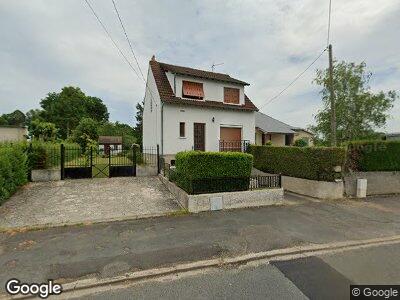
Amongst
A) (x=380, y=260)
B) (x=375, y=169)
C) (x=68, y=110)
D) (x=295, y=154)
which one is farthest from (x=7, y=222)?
(x=68, y=110)

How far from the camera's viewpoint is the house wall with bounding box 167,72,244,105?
16.3m

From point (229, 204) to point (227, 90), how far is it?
11.2m

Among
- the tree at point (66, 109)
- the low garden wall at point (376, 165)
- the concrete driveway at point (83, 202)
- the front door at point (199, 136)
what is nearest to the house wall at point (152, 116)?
the front door at point (199, 136)

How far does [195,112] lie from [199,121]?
67cm

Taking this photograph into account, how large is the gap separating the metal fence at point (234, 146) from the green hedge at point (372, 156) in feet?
22.5

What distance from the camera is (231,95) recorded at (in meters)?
18.2

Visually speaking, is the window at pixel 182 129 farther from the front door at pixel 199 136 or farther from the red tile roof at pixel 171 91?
the red tile roof at pixel 171 91

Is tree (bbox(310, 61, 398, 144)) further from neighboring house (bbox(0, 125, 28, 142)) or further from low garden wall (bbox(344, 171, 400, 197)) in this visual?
neighboring house (bbox(0, 125, 28, 142))

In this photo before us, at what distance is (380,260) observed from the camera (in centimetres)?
509

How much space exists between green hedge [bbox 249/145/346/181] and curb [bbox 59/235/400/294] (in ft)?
16.3

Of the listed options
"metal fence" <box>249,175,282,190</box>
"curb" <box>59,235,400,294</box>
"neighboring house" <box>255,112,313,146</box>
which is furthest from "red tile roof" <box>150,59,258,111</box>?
"curb" <box>59,235,400,294</box>

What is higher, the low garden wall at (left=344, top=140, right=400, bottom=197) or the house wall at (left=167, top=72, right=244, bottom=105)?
the house wall at (left=167, top=72, right=244, bottom=105)

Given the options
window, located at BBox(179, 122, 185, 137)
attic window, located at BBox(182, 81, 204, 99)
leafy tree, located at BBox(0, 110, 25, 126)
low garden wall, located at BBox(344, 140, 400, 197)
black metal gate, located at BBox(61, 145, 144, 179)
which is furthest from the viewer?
leafy tree, located at BBox(0, 110, 25, 126)

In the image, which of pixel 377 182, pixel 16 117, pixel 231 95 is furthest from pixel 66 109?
pixel 377 182
